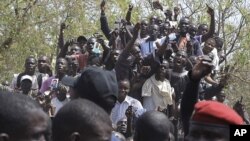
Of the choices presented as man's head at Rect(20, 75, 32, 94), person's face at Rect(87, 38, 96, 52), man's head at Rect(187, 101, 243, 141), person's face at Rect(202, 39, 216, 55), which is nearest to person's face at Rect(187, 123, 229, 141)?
man's head at Rect(187, 101, 243, 141)

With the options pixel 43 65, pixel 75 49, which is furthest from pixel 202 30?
pixel 43 65

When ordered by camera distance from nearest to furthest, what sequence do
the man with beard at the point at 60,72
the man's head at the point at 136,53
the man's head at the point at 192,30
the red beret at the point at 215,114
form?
1. the red beret at the point at 215,114
2. the man with beard at the point at 60,72
3. the man's head at the point at 136,53
4. the man's head at the point at 192,30

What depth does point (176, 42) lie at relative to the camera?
448 inches

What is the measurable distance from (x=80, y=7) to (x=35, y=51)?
1.76 m

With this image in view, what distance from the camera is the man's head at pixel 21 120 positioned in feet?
11.4

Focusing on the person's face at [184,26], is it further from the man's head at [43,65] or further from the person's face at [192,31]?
the man's head at [43,65]

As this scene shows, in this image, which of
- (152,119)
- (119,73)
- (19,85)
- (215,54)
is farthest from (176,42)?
(152,119)

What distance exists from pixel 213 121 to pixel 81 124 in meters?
0.66

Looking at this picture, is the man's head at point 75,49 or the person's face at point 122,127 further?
the man's head at point 75,49

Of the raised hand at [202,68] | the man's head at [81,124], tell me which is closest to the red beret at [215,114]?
the man's head at [81,124]

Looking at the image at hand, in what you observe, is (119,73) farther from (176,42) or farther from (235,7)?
(235,7)

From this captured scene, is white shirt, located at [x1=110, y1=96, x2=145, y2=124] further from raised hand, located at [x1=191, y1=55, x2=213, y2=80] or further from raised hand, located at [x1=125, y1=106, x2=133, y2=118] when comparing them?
raised hand, located at [x1=191, y1=55, x2=213, y2=80]

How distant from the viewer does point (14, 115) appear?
3.48m

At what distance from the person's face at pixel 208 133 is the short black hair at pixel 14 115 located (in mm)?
787
